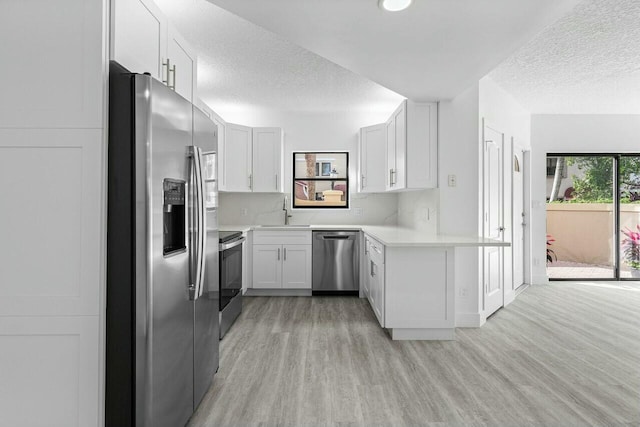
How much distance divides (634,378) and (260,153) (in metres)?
4.36

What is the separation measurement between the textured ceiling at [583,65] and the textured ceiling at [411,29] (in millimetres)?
988

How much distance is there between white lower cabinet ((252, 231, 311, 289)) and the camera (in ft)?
15.8

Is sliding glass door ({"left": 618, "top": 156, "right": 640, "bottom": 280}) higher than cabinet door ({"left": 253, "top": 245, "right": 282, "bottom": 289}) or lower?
higher

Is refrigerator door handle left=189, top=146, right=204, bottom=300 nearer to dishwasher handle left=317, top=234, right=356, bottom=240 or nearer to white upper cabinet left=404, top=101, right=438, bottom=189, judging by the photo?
white upper cabinet left=404, top=101, right=438, bottom=189

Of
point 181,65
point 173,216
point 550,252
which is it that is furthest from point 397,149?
point 550,252

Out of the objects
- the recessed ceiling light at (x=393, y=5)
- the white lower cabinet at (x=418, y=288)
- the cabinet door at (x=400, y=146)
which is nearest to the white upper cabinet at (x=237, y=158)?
the cabinet door at (x=400, y=146)

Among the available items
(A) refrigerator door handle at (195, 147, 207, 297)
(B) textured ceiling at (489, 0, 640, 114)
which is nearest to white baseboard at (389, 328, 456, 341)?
(A) refrigerator door handle at (195, 147, 207, 297)

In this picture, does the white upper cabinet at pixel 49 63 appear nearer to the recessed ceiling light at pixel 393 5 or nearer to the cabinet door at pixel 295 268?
the recessed ceiling light at pixel 393 5

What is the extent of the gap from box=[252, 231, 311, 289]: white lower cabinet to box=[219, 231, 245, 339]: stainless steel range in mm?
848

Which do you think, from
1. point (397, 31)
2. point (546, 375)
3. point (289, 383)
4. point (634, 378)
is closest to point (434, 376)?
point (546, 375)

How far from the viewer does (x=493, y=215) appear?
13.6ft

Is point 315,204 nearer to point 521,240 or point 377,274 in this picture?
point 377,274

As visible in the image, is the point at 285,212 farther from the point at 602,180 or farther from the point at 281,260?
the point at 602,180

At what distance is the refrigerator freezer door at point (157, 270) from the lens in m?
1.50
